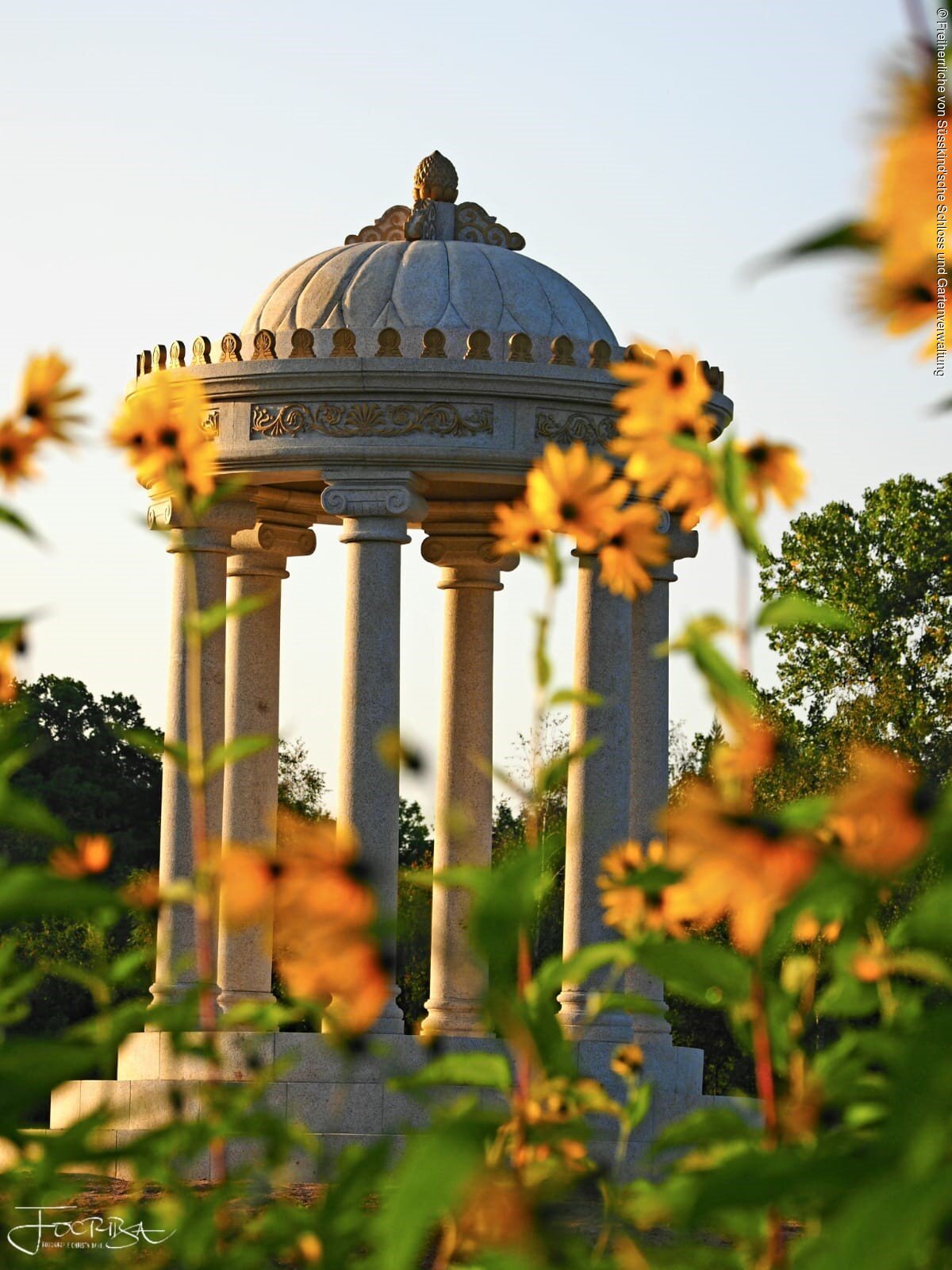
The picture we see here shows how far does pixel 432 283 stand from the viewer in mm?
63656

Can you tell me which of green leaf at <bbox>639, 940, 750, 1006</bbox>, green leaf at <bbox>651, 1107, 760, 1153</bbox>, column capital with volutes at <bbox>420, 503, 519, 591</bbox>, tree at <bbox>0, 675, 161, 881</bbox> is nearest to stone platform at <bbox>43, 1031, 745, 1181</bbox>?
column capital with volutes at <bbox>420, 503, 519, 591</bbox>

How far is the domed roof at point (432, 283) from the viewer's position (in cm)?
6319

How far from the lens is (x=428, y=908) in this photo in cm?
10519

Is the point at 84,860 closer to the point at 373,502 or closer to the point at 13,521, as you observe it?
the point at 13,521

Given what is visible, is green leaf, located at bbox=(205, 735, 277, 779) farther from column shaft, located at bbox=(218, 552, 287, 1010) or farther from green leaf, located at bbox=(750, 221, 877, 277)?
column shaft, located at bbox=(218, 552, 287, 1010)

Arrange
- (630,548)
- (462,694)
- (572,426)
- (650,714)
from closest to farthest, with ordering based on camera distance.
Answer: (630,548), (572,426), (650,714), (462,694)

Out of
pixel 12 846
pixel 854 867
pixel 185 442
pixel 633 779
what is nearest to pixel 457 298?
pixel 633 779

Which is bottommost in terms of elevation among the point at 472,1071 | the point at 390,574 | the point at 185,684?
the point at 472,1071

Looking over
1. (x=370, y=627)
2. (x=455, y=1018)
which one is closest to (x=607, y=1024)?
(x=455, y=1018)

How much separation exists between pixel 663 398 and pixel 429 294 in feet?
184

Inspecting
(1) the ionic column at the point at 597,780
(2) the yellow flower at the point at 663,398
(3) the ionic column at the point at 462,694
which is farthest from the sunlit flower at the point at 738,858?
(3) the ionic column at the point at 462,694

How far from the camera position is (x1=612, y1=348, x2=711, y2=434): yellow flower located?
25.9 feet

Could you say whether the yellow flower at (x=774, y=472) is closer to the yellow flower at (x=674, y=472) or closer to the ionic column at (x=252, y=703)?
the yellow flower at (x=674, y=472)

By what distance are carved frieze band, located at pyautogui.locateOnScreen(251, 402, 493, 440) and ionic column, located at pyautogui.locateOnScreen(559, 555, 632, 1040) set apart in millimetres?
4983
